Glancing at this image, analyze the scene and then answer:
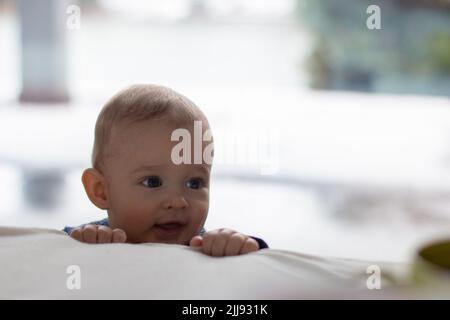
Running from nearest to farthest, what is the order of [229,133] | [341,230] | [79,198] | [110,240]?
[110,240] → [341,230] → [79,198] → [229,133]

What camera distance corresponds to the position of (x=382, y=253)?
2.41m

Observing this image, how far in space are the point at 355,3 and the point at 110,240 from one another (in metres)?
5.35

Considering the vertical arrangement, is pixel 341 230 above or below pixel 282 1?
below

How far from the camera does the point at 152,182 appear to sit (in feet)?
3.25

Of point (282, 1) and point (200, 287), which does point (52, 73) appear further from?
point (200, 287)

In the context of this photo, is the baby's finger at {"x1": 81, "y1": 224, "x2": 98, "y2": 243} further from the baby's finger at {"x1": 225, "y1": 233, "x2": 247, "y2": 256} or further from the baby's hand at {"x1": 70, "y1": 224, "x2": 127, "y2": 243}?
the baby's finger at {"x1": 225, "y1": 233, "x2": 247, "y2": 256}

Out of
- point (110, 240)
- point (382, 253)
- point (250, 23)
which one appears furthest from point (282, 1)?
point (110, 240)

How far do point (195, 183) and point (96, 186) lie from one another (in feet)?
0.50

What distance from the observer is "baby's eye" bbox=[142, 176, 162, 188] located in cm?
99

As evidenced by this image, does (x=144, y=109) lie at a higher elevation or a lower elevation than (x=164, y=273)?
higher

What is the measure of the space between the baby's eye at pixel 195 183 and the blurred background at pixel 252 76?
2.80 meters

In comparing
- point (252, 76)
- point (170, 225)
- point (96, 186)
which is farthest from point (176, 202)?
point (252, 76)

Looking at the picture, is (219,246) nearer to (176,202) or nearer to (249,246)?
(249,246)

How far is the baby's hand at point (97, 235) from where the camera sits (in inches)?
34.7
